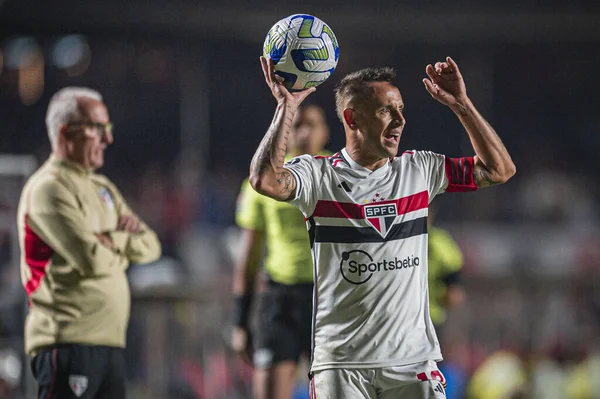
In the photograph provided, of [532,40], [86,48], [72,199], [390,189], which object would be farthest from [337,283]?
[532,40]

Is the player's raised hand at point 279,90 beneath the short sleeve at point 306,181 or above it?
above

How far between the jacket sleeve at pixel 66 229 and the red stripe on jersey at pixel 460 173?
6.00 ft

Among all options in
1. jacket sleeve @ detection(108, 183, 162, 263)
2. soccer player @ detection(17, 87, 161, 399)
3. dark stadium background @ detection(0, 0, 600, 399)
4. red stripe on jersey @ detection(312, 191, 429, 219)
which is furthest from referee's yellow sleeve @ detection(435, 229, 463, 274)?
red stripe on jersey @ detection(312, 191, 429, 219)

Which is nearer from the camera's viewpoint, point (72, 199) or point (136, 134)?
point (72, 199)

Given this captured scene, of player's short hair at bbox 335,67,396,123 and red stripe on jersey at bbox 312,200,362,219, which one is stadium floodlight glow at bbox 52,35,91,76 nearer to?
player's short hair at bbox 335,67,396,123

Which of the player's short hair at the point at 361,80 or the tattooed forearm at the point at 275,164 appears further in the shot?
the player's short hair at the point at 361,80

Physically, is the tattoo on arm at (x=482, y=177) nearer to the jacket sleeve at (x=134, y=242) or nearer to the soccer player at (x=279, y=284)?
the soccer player at (x=279, y=284)

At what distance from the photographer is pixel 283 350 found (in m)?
5.57

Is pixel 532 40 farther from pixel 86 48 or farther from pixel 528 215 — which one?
pixel 86 48

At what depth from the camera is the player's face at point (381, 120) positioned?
3873 mm

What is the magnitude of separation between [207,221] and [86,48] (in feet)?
18.0

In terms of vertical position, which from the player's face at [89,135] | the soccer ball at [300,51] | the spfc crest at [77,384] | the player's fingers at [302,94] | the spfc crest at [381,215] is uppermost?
the soccer ball at [300,51]

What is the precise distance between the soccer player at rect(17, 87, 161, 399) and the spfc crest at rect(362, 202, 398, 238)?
61.3 inches

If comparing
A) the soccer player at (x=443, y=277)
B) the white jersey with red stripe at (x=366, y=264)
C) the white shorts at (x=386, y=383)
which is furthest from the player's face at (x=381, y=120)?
the soccer player at (x=443, y=277)
